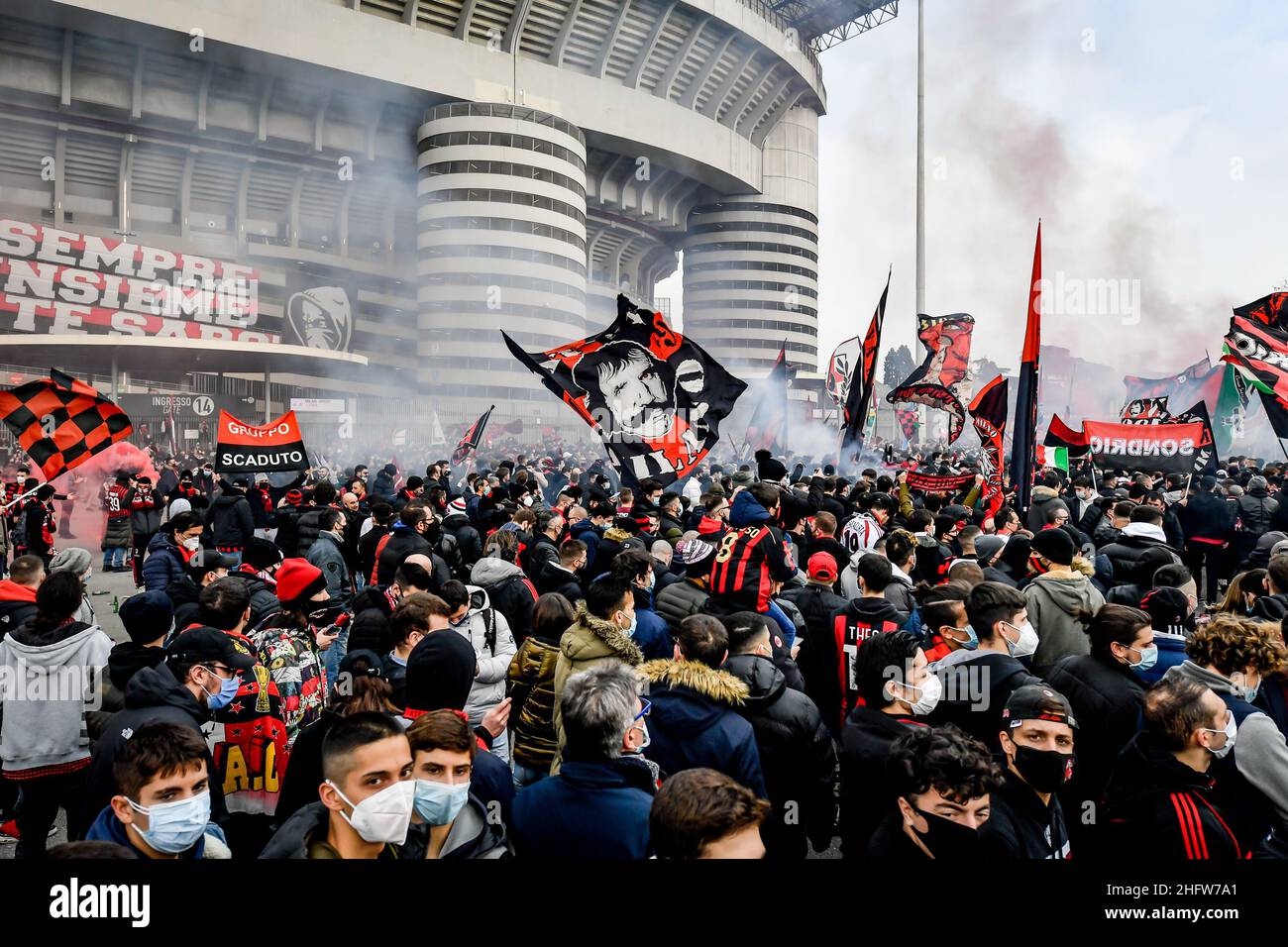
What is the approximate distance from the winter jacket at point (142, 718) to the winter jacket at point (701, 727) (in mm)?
1654

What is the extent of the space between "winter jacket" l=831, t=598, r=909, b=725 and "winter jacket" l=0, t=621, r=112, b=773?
12.5 feet

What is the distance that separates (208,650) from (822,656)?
324 centimetres

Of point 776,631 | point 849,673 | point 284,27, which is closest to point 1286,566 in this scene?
point 849,673

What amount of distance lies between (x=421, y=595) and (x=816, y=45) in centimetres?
9708

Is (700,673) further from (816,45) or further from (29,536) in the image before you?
(816,45)

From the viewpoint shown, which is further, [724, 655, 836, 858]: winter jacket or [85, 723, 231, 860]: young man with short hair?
[724, 655, 836, 858]: winter jacket

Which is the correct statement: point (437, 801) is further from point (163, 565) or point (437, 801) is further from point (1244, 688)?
point (163, 565)

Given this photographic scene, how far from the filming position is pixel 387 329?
2403 inches

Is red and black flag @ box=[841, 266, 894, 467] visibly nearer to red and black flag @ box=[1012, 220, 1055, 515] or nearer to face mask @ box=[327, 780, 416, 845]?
red and black flag @ box=[1012, 220, 1055, 515]

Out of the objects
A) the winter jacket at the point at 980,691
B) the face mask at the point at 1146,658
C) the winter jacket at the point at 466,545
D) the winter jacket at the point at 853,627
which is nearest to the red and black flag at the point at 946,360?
the winter jacket at the point at 466,545

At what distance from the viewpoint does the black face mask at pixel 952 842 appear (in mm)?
2383

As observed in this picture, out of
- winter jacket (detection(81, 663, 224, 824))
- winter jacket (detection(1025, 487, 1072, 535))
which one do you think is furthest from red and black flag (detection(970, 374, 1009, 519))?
winter jacket (detection(81, 663, 224, 824))

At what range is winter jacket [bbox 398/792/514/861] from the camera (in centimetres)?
253

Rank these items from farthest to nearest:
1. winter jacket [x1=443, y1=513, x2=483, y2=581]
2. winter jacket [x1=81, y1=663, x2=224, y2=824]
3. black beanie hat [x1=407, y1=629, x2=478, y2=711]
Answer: winter jacket [x1=443, y1=513, x2=483, y2=581] → black beanie hat [x1=407, y1=629, x2=478, y2=711] → winter jacket [x1=81, y1=663, x2=224, y2=824]
